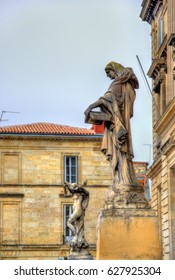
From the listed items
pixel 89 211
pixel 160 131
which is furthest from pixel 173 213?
pixel 89 211

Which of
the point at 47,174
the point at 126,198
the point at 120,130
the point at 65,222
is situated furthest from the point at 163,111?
the point at 126,198

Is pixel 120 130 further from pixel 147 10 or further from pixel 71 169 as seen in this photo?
pixel 71 169

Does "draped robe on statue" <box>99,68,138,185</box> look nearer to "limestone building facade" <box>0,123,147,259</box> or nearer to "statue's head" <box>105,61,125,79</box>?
"statue's head" <box>105,61,125,79</box>

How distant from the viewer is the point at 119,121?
391 inches

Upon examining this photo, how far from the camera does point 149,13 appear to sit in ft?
132

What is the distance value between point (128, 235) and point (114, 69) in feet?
7.17

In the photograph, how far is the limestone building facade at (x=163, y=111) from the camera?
32594mm

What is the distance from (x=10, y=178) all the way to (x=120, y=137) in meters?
40.6

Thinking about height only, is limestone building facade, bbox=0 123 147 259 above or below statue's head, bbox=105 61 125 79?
above

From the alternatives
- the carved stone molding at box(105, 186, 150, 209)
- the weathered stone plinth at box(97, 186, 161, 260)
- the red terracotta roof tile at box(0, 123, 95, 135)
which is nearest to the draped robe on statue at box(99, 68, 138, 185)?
the carved stone molding at box(105, 186, 150, 209)

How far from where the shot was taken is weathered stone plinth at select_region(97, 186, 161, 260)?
9.20 meters

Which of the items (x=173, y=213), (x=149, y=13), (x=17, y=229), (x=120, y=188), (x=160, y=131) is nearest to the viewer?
(x=120, y=188)

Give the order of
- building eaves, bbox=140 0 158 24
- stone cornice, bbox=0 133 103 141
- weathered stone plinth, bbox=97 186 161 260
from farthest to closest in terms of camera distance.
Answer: stone cornice, bbox=0 133 103 141 → building eaves, bbox=140 0 158 24 → weathered stone plinth, bbox=97 186 161 260
